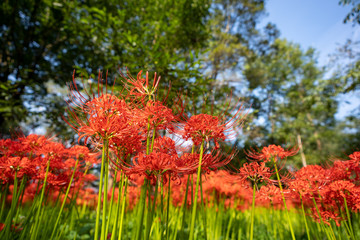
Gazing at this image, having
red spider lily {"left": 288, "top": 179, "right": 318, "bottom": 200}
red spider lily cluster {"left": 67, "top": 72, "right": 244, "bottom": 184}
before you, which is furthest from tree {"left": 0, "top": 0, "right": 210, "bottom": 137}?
red spider lily cluster {"left": 67, "top": 72, "right": 244, "bottom": 184}

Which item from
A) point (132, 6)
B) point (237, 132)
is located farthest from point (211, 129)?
point (132, 6)

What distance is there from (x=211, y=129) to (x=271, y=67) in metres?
20.6

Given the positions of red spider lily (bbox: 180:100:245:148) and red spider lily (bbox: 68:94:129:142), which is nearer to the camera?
red spider lily (bbox: 68:94:129:142)

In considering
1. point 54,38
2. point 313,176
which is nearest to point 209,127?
point 313,176

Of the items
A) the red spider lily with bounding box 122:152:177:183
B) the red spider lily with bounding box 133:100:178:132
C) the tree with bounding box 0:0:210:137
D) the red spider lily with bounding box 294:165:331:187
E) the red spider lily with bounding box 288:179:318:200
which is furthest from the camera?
the tree with bounding box 0:0:210:137

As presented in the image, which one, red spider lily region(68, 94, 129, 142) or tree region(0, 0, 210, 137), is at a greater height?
tree region(0, 0, 210, 137)

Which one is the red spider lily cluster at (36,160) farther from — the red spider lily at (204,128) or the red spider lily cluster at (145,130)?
the red spider lily at (204,128)

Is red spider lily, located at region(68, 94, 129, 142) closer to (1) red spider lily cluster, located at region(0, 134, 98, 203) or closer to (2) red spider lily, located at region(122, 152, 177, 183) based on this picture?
(2) red spider lily, located at region(122, 152, 177, 183)

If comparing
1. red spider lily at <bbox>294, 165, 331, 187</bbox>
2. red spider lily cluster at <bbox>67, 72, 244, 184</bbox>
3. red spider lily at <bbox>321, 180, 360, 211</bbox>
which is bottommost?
red spider lily at <bbox>321, 180, 360, 211</bbox>

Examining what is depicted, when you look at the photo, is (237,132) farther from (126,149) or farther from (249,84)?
(249,84)

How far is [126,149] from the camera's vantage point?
1184mm

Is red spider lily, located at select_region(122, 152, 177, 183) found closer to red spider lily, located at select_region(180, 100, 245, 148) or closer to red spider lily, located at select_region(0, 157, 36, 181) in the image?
red spider lily, located at select_region(180, 100, 245, 148)

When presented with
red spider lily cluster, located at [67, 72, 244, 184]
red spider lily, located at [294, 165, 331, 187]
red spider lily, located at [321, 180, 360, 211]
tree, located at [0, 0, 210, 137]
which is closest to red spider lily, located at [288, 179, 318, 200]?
red spider lily, located at [294, 165, 331, 187]

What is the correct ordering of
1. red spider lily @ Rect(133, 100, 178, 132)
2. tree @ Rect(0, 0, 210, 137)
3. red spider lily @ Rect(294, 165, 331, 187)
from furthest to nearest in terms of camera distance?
tree @ Rect(0, 0, 210, 137) → red spider lily @ Rect(294, 165, 331, 187) → red spider lily @ Rect(133, 100, 178, 132)
